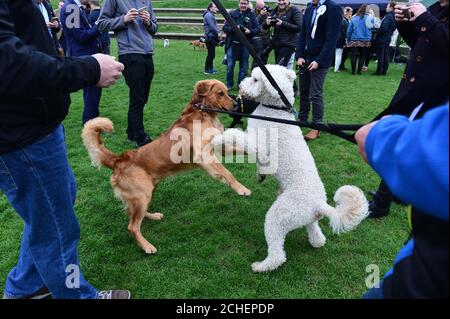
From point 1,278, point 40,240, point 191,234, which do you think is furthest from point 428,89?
point 1,278

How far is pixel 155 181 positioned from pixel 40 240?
1609mm

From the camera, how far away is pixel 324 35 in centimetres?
567

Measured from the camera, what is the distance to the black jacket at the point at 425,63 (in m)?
1.25

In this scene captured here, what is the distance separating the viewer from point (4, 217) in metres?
3.89

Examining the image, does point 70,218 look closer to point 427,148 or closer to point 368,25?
point 427,148

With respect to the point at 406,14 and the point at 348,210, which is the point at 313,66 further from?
the point at 348,210

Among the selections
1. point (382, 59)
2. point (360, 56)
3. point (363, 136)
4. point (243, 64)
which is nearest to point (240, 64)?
point (243, 64)

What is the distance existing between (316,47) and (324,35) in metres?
0.23

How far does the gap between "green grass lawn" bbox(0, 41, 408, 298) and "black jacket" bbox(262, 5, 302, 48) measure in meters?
3.59

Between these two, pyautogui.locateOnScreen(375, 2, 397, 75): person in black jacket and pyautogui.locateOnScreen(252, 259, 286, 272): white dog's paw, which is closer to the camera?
pyautogui.locateOnScreen(252, 259, 286, 272): white dog's paw

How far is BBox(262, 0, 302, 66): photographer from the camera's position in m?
7.81

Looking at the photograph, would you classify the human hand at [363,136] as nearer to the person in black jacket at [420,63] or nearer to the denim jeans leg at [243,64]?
the person in black jacket at [420,63]

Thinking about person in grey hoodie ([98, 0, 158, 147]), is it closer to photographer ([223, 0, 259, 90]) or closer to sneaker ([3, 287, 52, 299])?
sneaker ([3, 287, 52, 299])

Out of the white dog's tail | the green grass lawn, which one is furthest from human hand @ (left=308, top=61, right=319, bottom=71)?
the white dog's tail
